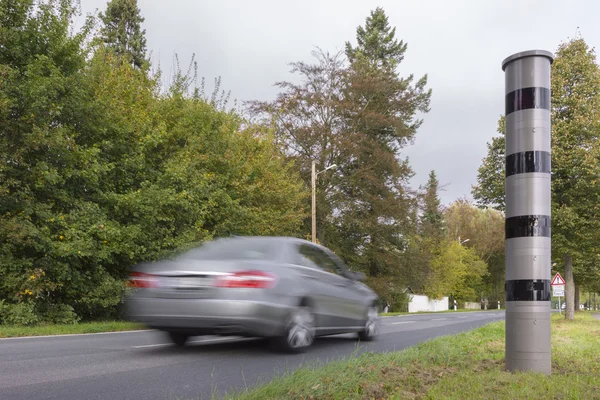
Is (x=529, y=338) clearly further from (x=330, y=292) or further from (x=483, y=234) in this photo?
(x=483, y=234)

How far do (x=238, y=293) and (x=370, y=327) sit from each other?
390 cm

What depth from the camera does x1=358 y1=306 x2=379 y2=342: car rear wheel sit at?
9.93 m

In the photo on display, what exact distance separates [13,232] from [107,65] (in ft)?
24.8

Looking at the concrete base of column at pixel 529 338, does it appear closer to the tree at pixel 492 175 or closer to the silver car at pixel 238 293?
the silver car at pixel 238 293

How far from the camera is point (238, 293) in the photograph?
6.88 m

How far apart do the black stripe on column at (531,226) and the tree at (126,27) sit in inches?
1560

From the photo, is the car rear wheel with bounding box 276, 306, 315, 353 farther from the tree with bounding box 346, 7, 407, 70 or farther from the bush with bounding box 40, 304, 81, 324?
the tree with bounding box 346, 7, 407, 70

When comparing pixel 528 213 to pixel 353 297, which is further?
pixel 353 297

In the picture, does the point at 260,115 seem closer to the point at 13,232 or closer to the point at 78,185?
the point at 78,185

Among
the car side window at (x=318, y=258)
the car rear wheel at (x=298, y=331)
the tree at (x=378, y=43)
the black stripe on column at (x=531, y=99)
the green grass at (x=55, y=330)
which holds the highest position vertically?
the tree at (x=378, y=43)

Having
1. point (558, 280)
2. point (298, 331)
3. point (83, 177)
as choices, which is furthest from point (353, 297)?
point (558, 280)

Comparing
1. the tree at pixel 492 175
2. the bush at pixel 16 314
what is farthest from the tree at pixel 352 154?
the bush at pixel 16 314

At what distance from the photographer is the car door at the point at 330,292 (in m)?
8.16

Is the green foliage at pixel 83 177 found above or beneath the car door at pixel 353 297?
above
